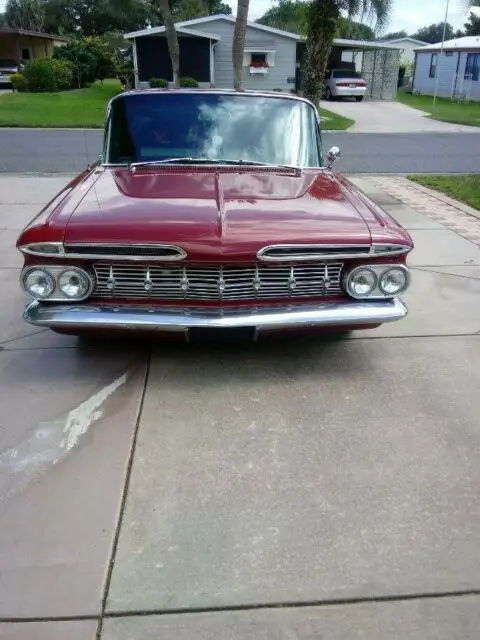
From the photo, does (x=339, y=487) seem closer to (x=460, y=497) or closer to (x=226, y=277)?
(x=460, y=497)

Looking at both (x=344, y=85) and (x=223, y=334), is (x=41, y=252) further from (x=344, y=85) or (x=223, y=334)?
(x=344, y=85)

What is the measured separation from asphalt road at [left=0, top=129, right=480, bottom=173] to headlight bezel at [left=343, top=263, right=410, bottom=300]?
901 cm

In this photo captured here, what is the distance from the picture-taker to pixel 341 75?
32.7 meters

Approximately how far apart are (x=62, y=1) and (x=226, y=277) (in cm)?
6101

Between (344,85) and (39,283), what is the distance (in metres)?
31.0

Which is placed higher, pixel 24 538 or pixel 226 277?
pixel 226 277

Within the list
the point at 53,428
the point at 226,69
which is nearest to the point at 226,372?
the point at 53,428

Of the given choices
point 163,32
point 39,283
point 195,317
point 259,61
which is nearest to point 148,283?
point 195,317

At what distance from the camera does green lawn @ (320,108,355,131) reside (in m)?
20.5

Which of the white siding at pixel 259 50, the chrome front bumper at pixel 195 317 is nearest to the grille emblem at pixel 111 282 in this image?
the chrome front bumper at pixel 195 317

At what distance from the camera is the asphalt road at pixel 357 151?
1272cm

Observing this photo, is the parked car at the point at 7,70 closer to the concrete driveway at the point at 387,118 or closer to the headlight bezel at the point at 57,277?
the concrete driveway at the point at 387,118

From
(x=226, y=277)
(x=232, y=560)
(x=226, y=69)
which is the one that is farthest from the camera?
(x=226, y=69)

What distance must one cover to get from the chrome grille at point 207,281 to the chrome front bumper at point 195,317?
0.08 m
